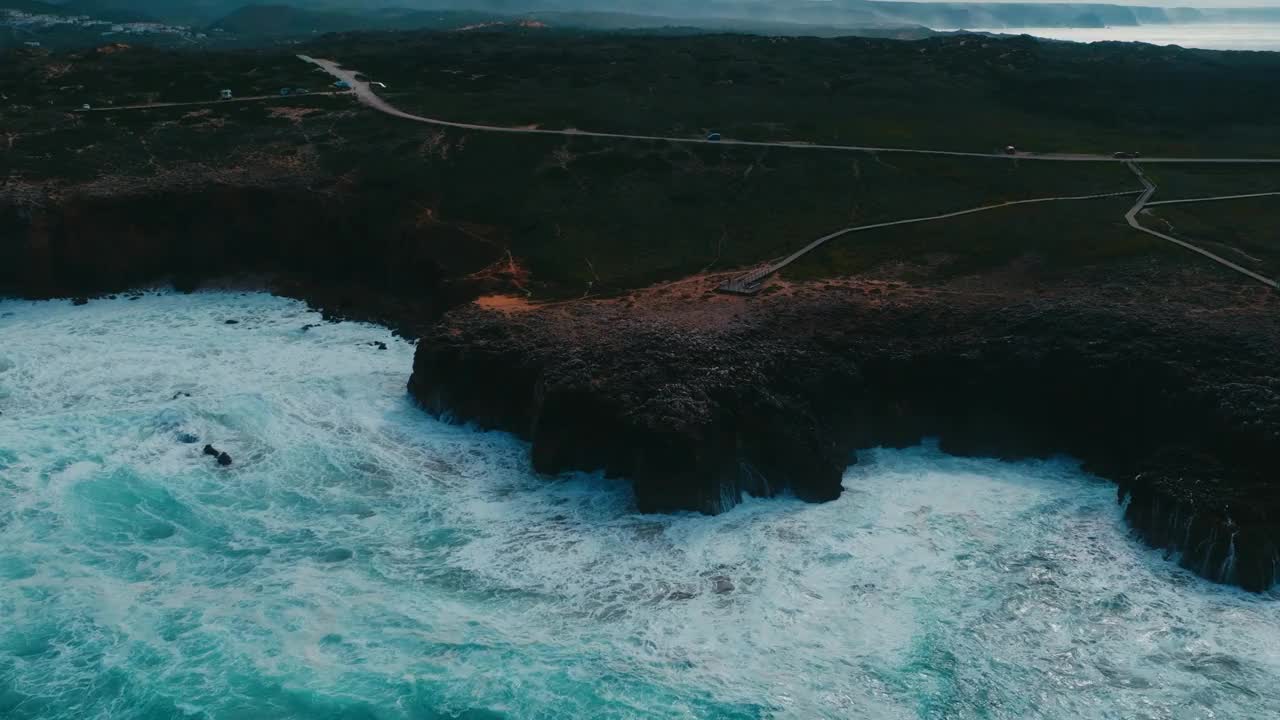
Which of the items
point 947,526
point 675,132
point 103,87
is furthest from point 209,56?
point 947,526

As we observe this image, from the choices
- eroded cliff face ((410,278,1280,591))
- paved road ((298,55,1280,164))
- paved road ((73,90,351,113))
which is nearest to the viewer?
eroded cliff face ((410,278,1280,591))

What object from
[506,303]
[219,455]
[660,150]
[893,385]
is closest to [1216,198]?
[893,385]

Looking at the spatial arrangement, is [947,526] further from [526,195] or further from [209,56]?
[209,56]

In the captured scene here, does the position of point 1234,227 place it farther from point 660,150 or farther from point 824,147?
point 660,150

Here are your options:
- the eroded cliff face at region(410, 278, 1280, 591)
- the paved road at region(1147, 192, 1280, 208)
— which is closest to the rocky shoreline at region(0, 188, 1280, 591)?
the eroded cliff face at region(410, 278, 1280, 591)

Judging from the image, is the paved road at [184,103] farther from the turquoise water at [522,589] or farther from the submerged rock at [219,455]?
the submerged rock at [219,455]

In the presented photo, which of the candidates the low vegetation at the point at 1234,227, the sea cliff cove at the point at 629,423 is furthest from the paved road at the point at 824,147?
the low vegetation at the point at 1234,227

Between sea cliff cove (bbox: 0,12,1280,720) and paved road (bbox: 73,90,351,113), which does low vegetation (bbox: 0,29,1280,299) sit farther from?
paved road (bbox: 73,90,351,113)
